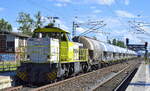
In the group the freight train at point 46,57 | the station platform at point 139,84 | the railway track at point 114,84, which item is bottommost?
the railway track at point 114,84

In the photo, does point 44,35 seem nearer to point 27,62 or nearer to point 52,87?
point 27,62

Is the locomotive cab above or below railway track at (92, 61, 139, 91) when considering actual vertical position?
above

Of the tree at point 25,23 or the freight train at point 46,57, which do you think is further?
the tree at point 25,23

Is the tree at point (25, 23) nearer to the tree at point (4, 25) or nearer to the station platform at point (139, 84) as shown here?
the tree at point (4, 25)

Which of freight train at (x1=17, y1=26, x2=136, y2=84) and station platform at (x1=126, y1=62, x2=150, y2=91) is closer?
station platform at (x1=126, y1=62, x2=150, y2=91)

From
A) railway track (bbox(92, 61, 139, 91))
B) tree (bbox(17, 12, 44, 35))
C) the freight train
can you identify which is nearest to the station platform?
railway track (bbox(92, 61, 139, 91))

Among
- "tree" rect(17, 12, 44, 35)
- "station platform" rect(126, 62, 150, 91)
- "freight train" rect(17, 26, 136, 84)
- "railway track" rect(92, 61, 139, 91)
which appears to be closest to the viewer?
"station platform" rect(126, 62, 150, 91)

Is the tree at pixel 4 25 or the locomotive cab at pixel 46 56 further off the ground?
the tree at pixel 4 25

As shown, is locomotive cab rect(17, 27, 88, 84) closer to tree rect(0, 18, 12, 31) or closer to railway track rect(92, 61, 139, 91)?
railway track rect(92, 61, 139, 91)

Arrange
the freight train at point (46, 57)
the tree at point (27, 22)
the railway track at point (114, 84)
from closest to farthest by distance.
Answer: the railway track at point (114, 84) < the freight train at point (46, 57) < the tree at point (27, 22)

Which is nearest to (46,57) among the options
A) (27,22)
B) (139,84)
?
(139,84)

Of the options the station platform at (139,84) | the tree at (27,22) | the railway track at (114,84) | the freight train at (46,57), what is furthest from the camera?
the tree at (27,22)

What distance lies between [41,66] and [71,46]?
3.69 meters

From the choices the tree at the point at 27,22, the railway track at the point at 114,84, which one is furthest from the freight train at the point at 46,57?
the tree at the point at 27,22
